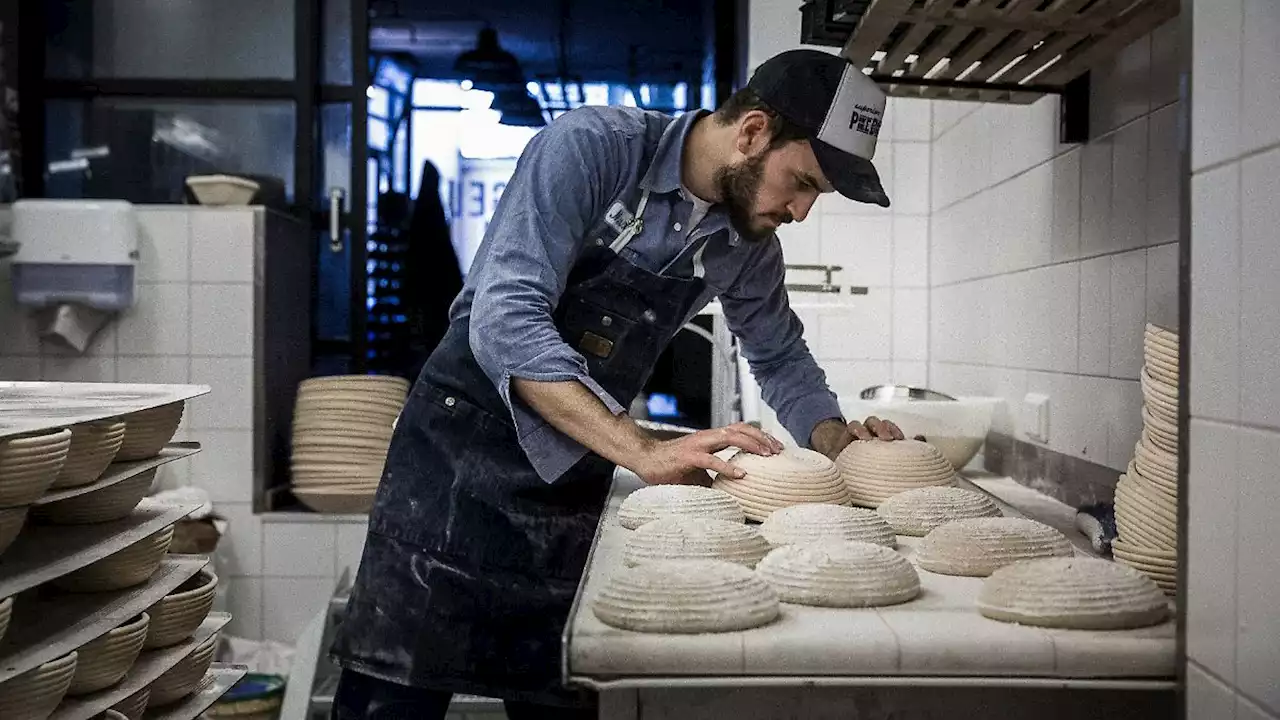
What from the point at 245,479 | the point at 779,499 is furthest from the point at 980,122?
the point at 245,479

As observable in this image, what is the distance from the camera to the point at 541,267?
1.83 m

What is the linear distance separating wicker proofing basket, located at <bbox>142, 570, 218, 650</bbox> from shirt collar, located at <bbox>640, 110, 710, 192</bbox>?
1.26 m

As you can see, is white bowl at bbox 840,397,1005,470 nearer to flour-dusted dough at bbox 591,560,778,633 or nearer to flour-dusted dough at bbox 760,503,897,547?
flour-dusted dough at bbox 760,503,897,547

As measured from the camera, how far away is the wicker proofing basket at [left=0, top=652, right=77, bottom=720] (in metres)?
1.69

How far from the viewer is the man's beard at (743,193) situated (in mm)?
1906

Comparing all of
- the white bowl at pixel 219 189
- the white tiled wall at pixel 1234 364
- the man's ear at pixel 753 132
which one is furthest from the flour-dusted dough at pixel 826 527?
the white bowl at pixel 219 189

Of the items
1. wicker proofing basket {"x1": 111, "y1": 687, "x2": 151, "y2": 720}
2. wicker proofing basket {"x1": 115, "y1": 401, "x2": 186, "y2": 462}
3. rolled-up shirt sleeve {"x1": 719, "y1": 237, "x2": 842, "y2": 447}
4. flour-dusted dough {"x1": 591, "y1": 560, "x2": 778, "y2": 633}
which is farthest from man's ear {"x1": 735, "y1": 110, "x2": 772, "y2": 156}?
wicker proofing basket {"x1": 111, "y1": 687, "x2": 151, "y2": 720}

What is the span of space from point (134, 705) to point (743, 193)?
1.46 m

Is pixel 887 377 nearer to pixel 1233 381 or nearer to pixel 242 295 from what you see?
pixel 242 295

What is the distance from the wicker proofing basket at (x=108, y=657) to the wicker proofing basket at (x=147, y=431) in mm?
316

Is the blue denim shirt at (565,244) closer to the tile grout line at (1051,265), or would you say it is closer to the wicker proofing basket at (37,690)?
the tile grout line at (1051,265)

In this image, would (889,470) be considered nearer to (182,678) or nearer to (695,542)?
(695,542)

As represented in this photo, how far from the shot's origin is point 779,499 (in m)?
1.74

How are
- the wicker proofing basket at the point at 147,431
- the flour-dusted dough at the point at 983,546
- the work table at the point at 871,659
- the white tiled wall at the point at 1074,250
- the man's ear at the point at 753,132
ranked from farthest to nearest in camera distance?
1. the wicker proofing basket at the point at 147,431
2. the white tiled wall at the point at 1074,250
3. the man's ear at the point at 753,132
4. the flour-dusted dough at the point at 983,546
5. the work table at the point at 871,659
